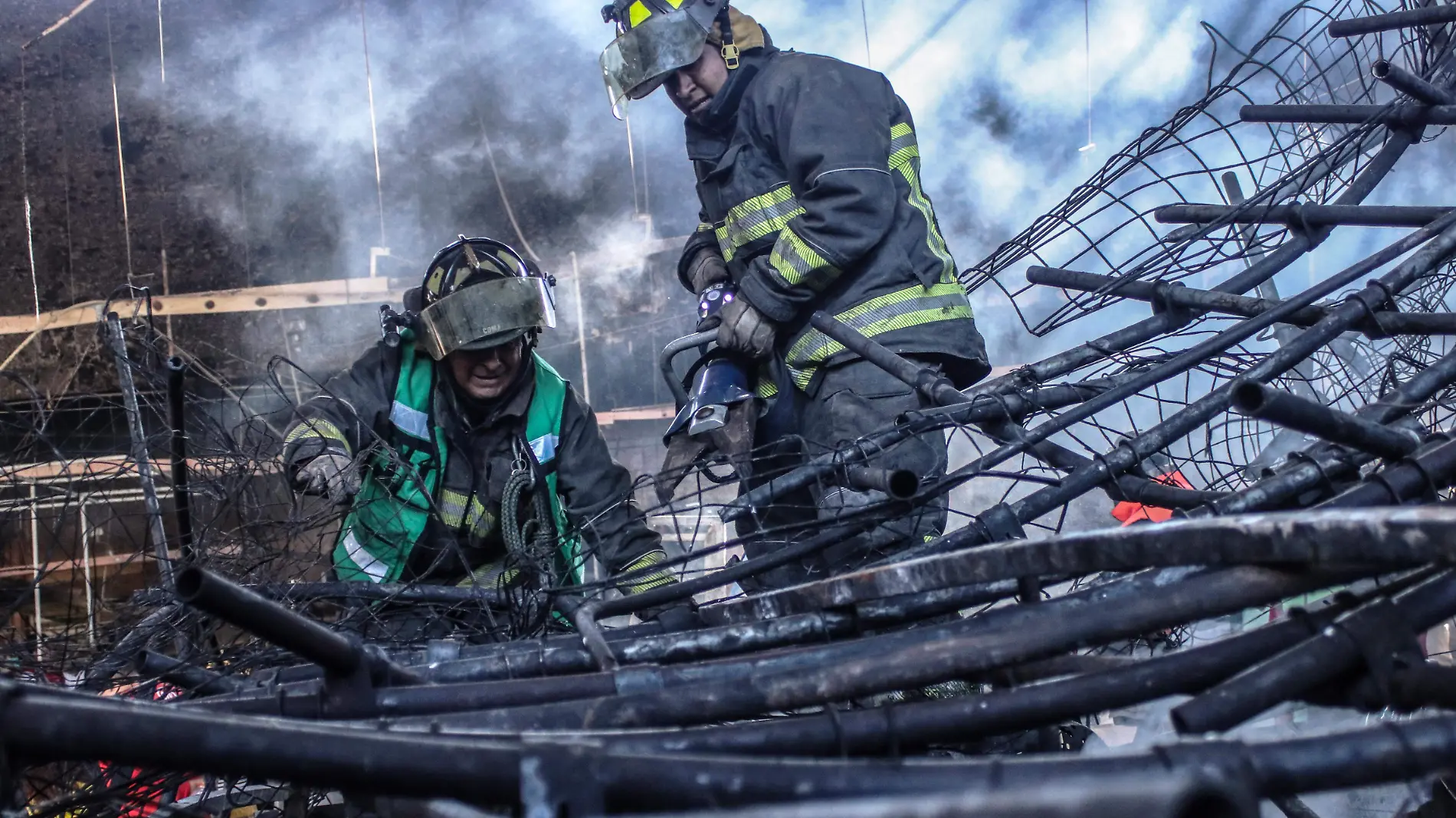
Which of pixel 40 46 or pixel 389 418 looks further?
pixel 40 46

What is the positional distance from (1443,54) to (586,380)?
811 centimetres

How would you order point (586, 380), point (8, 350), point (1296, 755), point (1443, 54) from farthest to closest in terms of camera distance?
point (586, 380) < point (8, 350) < point (1443, 54) < point (1296, 755)

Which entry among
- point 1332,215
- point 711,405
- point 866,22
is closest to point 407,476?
point 711,405

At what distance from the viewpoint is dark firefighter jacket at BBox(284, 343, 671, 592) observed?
4145 millimetres

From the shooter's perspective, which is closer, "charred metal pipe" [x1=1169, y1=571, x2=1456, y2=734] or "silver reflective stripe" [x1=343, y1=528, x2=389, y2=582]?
"charred metal pipe" [x1=1169, y1=571, x2=1456, y2=734]

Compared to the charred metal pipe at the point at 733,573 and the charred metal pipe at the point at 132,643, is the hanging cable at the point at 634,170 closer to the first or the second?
the charred metal pipe at the point at 132,643

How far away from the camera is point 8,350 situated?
29.6 ft

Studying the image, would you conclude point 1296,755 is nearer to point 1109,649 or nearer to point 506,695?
point 506,695

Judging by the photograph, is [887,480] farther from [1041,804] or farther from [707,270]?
[707,270]

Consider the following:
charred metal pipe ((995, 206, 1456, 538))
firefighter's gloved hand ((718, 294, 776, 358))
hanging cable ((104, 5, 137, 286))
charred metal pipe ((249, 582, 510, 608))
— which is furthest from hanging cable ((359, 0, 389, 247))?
charred metal pipe ((995, 206, 1456, 538))

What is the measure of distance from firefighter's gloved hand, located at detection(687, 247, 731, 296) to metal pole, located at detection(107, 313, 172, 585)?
2.11 metres

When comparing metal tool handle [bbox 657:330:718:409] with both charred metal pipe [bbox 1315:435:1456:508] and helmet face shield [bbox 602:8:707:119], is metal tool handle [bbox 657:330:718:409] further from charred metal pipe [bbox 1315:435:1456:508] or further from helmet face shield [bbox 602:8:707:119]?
charred metal pipe [bbox 1315:435:1456:508]

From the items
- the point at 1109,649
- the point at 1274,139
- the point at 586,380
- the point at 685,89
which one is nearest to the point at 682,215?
the point at 586,380

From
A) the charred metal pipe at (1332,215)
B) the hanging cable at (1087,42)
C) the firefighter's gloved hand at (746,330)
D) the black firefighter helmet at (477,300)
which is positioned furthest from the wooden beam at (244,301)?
the hanging cable at (1087,42)
